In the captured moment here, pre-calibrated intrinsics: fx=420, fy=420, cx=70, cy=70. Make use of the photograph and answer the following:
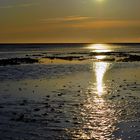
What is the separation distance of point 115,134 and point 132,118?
10.6ft

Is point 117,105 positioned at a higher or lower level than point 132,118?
higher

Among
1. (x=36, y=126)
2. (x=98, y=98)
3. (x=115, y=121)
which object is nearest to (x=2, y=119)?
(x=36, y=126)

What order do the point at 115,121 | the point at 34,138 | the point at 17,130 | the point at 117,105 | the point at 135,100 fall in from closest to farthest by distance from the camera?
the point at 34,138, the point at 17,130, the point at 115,121, the point at 117,105, the point at 135,100

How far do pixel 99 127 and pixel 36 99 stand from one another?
868cm

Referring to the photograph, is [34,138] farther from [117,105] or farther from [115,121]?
[117,105]

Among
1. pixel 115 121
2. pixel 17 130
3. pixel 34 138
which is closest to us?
pixel 34 138

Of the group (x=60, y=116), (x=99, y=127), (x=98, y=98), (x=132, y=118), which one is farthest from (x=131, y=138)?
(x=98, y=98)

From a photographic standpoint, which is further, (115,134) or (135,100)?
(135,100)

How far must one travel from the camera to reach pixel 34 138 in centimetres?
1645

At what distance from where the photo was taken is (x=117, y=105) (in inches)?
940

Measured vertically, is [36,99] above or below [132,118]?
above

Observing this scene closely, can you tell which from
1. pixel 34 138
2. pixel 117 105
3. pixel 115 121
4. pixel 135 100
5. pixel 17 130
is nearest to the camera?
pixel 34 138

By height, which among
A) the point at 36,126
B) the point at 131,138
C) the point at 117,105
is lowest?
the point at 131,138

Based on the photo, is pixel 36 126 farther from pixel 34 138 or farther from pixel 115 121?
pixel 115 121
